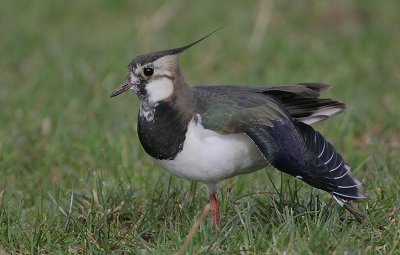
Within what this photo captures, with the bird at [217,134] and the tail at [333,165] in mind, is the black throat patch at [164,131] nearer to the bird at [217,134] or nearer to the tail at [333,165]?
the bird at [217,134]

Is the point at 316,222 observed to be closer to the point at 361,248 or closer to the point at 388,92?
the point at 361,248

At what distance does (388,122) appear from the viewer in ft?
23.1

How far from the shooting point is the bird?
14.9 ft

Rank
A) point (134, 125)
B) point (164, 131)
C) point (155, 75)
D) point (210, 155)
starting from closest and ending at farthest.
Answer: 1. point (210, 155)
2. point (164, 131)
3. point (155, 75)
4. point (134, 125)

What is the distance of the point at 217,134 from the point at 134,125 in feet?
7.88

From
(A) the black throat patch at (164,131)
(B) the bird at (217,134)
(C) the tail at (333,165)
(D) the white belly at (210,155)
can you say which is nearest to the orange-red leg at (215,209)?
(B) the bird at (217,134)

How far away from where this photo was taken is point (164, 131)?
4.62 m

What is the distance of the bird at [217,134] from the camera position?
4.53 metres

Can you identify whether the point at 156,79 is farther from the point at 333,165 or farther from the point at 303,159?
the point at 333,165

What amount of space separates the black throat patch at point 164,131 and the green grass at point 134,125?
0.43 m

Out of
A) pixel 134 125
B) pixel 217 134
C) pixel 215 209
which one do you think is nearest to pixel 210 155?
pixel 217 134

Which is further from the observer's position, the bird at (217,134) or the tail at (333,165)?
the tail at (333,165)

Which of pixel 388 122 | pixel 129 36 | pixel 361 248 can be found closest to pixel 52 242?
pixel 361 248

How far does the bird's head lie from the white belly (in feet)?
0.89
